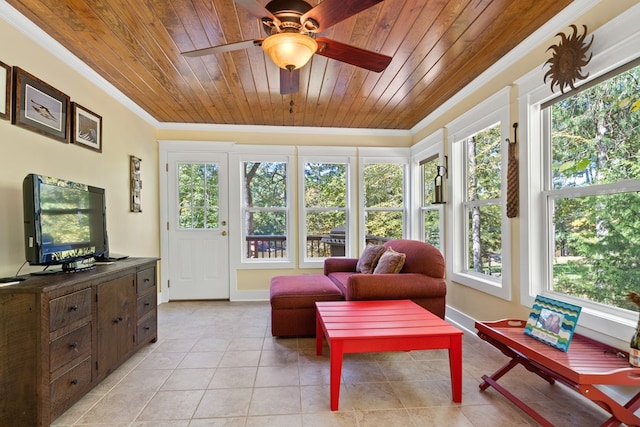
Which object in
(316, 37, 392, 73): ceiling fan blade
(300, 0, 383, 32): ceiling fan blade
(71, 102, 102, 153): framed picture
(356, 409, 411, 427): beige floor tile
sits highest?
(300, 0, 383, 32): ceiling fan blade

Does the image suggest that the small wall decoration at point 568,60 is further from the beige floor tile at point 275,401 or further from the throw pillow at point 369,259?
the beige floor tile at point 275,401

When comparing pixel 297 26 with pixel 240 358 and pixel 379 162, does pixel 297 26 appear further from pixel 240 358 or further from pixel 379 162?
pixel 379 162

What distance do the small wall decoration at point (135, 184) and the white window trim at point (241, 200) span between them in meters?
1.09

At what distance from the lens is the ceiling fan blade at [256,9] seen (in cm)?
142

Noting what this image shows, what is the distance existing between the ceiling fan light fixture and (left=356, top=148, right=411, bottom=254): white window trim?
115 inches

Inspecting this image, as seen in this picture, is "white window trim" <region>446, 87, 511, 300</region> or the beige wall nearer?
the beige wall

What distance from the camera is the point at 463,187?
3.43 m

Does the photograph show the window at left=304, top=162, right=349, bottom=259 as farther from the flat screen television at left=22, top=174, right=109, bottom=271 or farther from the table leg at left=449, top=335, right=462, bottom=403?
the table leg at left=449, top=335, right=462, bottom=403

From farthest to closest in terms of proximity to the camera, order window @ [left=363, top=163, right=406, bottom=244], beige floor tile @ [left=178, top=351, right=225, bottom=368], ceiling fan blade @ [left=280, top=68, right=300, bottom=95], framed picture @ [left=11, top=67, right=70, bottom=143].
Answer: window @ [left=363, top=163, right=406, bottom=244]
beige floor tile @ [left=178, top=351, right=225, bottom=368]
ceiling fan blade @ [left=280, top=68, right=300, bottom=95]
framed picture @ [left=11, top=67, right=70, bottom=143]

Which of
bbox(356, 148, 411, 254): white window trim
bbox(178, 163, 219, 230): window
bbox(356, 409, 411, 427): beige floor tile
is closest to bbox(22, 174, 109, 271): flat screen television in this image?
bbox(178, 163, 219, 230): window

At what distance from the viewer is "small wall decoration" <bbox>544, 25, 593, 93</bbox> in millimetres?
1901

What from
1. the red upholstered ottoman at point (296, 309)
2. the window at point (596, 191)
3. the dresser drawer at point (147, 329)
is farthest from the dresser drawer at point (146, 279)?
the window at point (596, 191)

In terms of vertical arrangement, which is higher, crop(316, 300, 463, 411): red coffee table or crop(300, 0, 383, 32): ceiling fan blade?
crop(300, 0, 383, 32): ceiling fan blade

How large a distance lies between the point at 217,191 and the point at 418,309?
309cm
